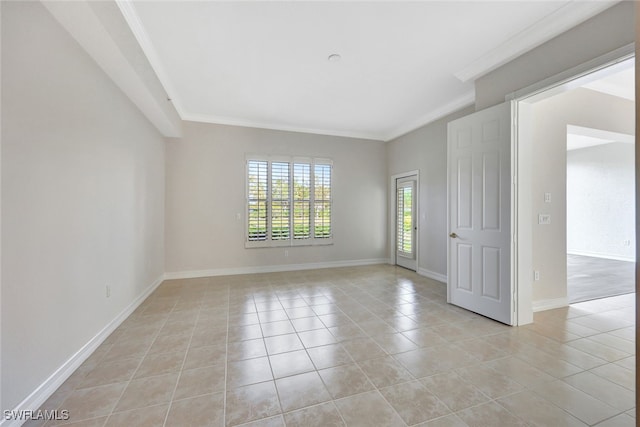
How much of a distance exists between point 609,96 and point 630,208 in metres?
5.90

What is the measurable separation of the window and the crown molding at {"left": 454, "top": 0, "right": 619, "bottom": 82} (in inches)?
131

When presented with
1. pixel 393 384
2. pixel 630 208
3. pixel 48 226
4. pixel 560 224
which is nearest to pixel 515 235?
pixel 560 224

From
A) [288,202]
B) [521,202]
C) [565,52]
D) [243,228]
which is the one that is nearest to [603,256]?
[521,202]

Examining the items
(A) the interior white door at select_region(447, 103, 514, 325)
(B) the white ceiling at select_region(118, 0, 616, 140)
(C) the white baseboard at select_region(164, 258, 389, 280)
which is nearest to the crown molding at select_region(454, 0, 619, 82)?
(B) the white ceiling at select_region(118, 0, 616, 140)

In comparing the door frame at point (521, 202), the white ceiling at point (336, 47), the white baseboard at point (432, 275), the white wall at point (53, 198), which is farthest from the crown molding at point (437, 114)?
the white wall at point (53, 198)

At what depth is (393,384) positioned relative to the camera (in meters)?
1.92

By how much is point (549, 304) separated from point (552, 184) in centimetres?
154

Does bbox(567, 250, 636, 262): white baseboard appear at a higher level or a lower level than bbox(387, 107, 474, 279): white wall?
lower

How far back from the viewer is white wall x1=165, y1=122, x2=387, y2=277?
4961 mm

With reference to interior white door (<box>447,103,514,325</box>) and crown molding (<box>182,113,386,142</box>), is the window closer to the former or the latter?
crown molding (<box>182,113,386,142</box>)

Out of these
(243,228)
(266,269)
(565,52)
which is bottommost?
(266,269)

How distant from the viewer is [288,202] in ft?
18.4

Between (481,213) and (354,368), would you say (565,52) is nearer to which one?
(481,213)

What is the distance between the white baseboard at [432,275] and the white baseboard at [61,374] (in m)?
4.82
